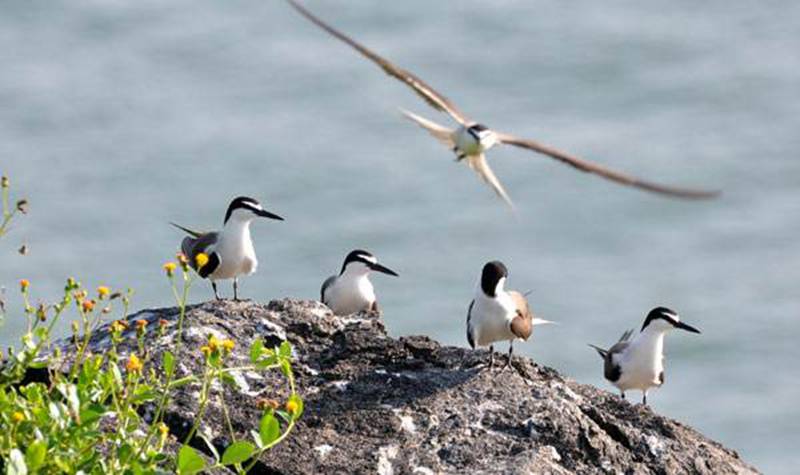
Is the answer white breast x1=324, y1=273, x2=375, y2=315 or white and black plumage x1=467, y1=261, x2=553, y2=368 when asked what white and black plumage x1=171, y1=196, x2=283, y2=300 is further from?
white and black plumage x1=467, y1=261, x2=553, y2=368

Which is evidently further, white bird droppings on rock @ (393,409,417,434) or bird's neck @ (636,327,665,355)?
bird's neck @ (636,327,665,355)

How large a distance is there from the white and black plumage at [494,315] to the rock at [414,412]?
2.93m

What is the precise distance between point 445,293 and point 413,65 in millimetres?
3842

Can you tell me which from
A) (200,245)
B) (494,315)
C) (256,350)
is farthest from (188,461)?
(200,245)

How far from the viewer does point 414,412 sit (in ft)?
23.0

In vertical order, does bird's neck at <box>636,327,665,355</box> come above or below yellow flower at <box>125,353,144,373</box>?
above

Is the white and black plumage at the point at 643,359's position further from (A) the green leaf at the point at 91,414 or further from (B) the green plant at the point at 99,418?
(A) the green leaf at the point at 91,414

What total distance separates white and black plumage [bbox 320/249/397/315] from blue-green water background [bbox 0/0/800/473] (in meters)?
6.36

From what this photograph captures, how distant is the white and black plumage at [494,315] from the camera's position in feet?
35.5

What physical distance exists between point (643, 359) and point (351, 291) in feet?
6.55

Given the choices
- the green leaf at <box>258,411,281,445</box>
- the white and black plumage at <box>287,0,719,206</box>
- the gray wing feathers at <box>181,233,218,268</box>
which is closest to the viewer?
the green leaf at <box>258,411,281,445</box>

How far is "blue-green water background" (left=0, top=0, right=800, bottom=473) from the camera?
64.8 ft

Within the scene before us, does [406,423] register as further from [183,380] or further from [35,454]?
[35,454]

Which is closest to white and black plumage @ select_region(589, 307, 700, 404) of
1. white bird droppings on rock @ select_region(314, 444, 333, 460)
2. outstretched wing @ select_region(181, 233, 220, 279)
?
outstretched wing @ select_region(181, 233, 220, 279)
